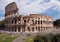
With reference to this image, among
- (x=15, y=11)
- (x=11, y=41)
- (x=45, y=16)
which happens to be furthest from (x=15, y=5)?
(x=11, y=41)

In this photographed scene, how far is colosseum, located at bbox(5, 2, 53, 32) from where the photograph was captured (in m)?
132

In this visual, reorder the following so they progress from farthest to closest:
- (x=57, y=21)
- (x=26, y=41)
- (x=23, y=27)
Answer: (x=57, y=21) → (x=23, y=27) → (x=26, y=41)

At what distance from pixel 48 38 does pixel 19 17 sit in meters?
58.2

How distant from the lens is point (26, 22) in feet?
436

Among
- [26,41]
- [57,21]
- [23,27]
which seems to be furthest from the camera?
[57,21]

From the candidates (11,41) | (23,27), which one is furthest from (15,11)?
(11,41)

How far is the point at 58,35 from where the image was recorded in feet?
268

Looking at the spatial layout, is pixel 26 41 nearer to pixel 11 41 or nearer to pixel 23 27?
pixel 11 41

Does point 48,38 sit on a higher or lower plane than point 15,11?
lower

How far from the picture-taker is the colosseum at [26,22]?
5180 inches

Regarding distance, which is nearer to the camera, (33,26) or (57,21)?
(33,26)

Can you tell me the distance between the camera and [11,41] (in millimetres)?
86250

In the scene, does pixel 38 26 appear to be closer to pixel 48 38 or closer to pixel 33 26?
pixel 33 26

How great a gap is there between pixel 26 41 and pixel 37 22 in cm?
4996
